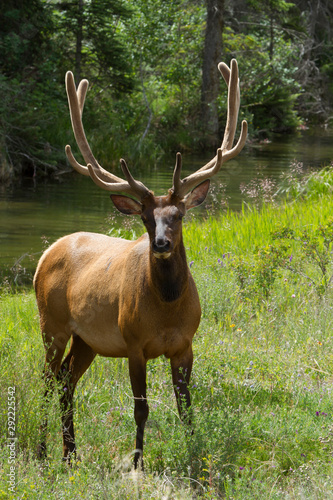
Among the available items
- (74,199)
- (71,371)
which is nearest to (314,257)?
(71,371)

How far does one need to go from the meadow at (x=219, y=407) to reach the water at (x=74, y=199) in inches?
110

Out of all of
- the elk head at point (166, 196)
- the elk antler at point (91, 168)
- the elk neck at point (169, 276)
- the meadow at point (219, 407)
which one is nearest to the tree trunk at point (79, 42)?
the meadow at point (219, 407)

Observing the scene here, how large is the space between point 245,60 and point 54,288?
2455 cm

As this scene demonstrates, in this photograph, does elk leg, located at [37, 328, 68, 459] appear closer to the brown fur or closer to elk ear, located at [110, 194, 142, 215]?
the brown fur

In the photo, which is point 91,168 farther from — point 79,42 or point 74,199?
point 79,42

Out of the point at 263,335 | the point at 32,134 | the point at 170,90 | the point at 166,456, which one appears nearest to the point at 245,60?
the point at 170,90

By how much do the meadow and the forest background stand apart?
11663 mm

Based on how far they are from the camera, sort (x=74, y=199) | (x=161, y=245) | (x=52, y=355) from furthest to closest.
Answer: (x=74, y=199) → (x=52, y=355) → (x=161, y=245)

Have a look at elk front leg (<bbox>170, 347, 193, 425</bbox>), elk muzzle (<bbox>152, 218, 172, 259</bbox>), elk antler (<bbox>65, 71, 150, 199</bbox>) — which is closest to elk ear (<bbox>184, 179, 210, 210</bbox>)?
elk antler (<bbox>65, 71, 150, 199</bbox>)

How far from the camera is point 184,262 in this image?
4.12 meters

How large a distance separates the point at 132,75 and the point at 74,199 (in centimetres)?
813

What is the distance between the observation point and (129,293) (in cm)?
414

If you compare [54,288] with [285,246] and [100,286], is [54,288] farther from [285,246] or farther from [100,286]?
[285,246]

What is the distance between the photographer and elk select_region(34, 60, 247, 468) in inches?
157
